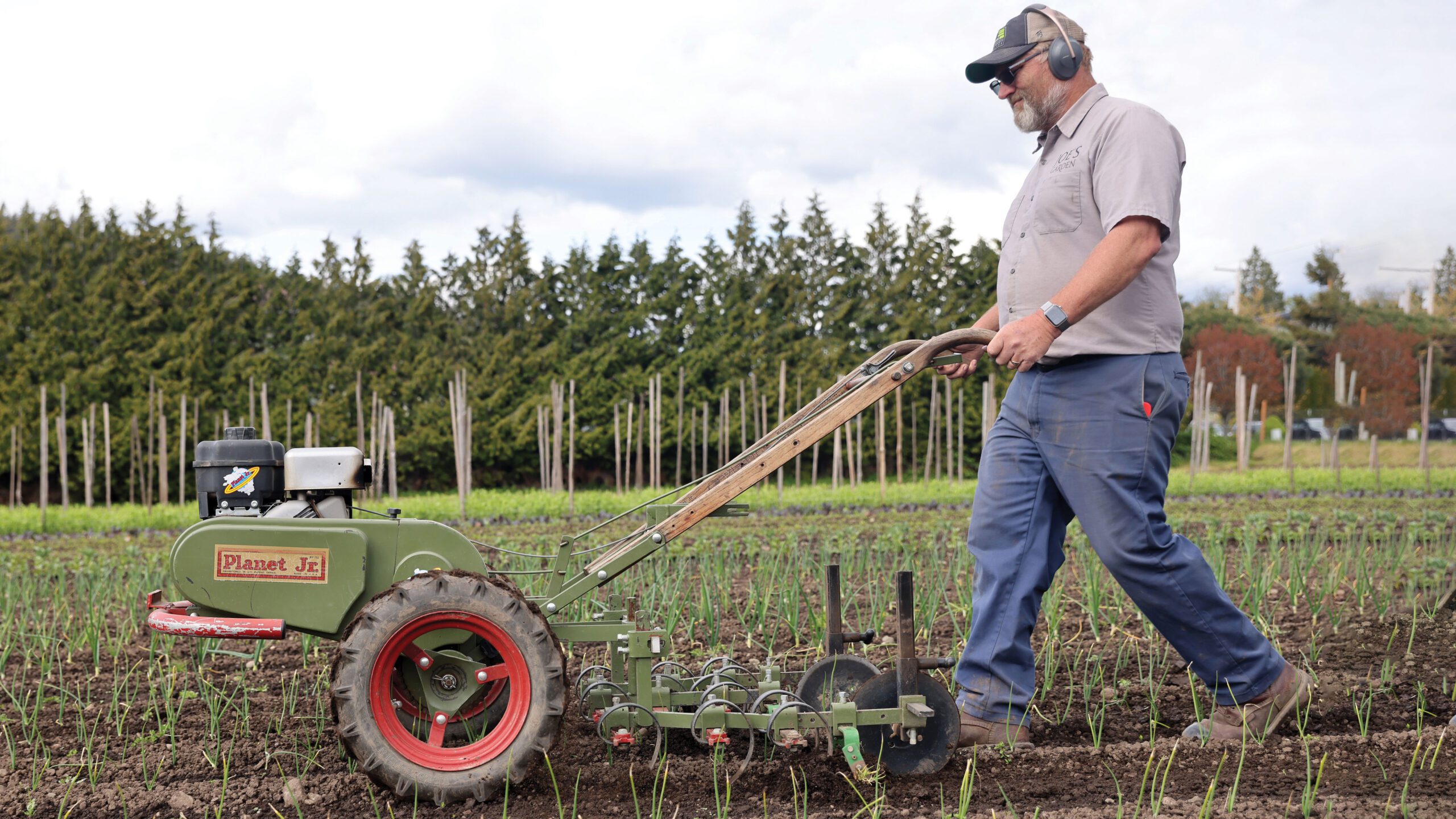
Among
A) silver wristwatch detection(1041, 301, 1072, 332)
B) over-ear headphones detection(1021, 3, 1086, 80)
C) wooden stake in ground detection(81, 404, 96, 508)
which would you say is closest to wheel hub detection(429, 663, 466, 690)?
silver wristwatch detection(1041, 301, 1072, 332)

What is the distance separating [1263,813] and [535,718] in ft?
5.57

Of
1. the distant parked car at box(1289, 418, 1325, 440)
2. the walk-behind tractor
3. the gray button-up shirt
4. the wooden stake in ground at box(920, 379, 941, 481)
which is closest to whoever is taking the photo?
the walk-behind tractor

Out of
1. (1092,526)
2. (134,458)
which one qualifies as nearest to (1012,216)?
(1092,526)

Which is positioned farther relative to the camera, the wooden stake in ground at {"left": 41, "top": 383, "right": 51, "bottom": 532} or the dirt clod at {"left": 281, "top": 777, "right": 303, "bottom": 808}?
the wooden stake in ground at {"left": 41, "top": 383, "right": 51, "bottom": 532}

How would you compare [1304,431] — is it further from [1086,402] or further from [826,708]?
[826,708]

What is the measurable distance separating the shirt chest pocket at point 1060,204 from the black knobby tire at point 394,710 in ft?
5.80

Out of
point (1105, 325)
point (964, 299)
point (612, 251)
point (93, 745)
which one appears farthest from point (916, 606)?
point (964, 299)

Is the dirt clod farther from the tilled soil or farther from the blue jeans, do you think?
the blue jeans

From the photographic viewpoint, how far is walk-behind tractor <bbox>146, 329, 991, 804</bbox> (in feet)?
8.57

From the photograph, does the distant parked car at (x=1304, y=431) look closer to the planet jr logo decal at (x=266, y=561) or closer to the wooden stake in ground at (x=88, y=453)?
the wooden stake in ground at (x=88, y=453)

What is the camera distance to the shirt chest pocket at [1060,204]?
9.58ft

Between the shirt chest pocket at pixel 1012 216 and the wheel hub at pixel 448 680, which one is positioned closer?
the wheel hub at pixel 448 680

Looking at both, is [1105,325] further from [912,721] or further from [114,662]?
[114,662]

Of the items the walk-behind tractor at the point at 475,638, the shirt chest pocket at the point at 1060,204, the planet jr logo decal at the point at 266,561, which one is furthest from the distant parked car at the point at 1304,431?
the planet jr logo decal at the point at 266,561
